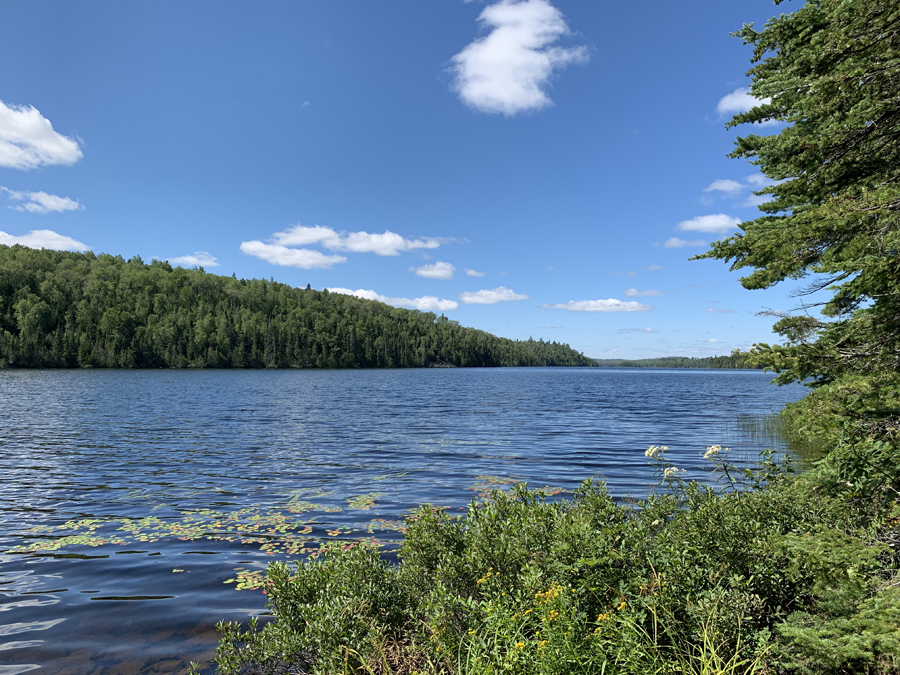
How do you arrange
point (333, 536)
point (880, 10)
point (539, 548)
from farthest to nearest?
point (333, 536) → point (539, 548) → point (880, 10)

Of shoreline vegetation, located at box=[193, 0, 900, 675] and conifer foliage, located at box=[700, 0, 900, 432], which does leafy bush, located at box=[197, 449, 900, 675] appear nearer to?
shoreline vegetation, located at box=[193, 0, 900, 675]

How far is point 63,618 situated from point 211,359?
15006 centimetres

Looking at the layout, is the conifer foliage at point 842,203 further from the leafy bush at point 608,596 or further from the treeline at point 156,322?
the treeline at point 156,322

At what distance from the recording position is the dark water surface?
8055 mm

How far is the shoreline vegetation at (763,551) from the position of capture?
15.4 feet

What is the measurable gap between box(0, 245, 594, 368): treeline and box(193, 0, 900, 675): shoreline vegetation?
145 m

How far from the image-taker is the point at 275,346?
A: 159750 mm

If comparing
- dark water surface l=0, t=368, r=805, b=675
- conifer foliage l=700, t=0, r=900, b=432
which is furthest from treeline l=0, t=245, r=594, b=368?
conifer foliage l=700, t=0, r=900, b=432

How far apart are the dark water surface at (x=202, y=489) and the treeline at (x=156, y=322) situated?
102 m

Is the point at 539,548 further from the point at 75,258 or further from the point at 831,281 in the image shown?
the point at 75,258

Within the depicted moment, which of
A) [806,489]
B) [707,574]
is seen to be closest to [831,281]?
[806,489]

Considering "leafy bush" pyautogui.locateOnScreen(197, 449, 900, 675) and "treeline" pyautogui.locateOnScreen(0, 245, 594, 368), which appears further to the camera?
"treeline" pyautogui.locateOnScreen(0, 245, 594, 368)

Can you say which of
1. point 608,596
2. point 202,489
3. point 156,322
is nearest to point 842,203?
point 608,596

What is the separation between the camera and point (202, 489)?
16391mm
